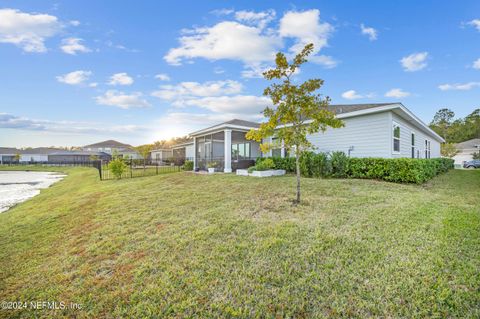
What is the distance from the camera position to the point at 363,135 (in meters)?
10.9

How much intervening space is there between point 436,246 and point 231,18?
10327 millimetres

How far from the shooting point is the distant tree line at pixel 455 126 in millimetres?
44344

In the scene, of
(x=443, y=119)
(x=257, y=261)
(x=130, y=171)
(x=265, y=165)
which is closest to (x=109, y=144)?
(x=130, y=171)

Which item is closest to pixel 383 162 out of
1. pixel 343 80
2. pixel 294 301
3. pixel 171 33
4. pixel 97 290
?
pixel 343 80

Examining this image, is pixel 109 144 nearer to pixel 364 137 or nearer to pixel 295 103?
pixel 364 137

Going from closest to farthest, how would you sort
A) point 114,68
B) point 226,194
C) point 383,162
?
point 226,194 → point 383,162 → point 114,68

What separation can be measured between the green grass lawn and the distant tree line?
5562 centimetres

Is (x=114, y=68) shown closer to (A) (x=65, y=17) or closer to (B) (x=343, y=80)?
(A) (x=65, y=17)

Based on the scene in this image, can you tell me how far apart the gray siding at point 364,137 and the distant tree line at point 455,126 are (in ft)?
158

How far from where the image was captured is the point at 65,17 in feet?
30.0

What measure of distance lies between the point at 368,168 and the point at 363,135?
2.21m

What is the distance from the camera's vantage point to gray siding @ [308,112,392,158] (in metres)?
10.1

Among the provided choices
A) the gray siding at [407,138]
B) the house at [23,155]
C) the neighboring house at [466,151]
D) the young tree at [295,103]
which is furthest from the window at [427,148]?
the house at [23,155]

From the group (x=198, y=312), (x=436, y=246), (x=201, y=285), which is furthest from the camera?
(x=436, y=246)
